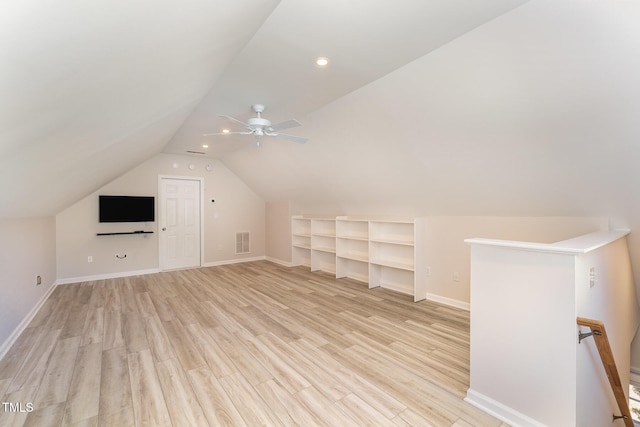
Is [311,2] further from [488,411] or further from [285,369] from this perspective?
[488,411]

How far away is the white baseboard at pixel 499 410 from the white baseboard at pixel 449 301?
204 cm

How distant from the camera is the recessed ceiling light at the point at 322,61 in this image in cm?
244

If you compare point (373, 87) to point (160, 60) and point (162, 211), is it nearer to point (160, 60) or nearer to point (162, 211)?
point (160, 60)

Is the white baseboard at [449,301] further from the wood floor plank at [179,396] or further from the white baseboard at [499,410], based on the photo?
the wood floor plank at [179,396]

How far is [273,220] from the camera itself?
Result: 7684 mm

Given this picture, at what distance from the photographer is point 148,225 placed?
623 cm

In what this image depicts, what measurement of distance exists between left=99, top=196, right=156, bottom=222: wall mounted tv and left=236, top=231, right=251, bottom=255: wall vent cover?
2.09 metres

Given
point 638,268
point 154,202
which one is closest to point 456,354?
point 638,268

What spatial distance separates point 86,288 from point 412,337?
568 centimetres

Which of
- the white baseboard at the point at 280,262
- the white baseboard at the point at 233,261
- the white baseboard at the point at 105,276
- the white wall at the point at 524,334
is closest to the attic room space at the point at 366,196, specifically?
the white wall at the point at 524,334

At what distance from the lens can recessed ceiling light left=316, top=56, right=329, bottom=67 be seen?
95.9 inches

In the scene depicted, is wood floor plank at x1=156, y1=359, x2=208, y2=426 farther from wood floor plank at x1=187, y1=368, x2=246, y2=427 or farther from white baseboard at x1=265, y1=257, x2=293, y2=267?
white baseboard at x1=265, y1=257, x2=293, y2=267

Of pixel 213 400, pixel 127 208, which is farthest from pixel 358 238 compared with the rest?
pixel 127 208

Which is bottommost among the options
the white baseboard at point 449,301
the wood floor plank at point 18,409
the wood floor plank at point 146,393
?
the wood floor plank at point 146,393
